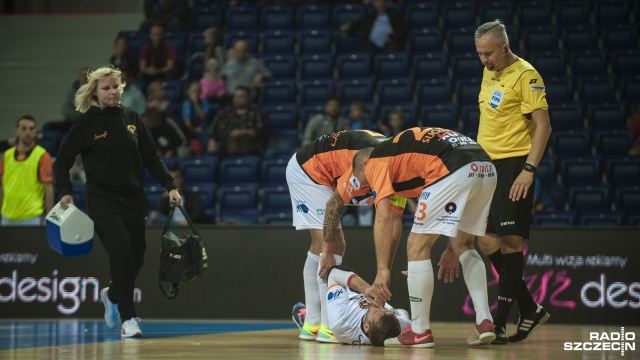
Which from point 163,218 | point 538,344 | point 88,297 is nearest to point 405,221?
point 163,218

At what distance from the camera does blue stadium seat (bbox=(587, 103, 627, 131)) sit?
46.6ft

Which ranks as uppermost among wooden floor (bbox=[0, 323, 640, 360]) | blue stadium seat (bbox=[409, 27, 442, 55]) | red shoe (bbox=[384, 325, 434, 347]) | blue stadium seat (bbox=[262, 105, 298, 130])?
blue stadium seat (bbox=[409, 27, 442, 55])

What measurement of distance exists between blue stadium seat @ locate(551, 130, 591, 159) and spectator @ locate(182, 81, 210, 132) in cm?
501

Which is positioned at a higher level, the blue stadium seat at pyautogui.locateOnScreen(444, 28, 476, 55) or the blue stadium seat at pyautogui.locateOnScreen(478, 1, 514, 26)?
the blue stadium seat at pyautogui.locateOnScreen(478, 1, 514, 26)

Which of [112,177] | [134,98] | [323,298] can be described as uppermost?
[134,98]

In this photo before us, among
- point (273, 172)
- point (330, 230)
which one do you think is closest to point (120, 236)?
point (330, 230)

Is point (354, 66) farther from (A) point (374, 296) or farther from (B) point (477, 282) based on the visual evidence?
(A) point (374, 296)

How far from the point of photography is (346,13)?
54.3ft

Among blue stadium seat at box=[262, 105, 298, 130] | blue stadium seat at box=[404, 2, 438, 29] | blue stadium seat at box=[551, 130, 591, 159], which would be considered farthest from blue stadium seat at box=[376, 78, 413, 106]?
blue stadium seat at box=[551, 130, 591, 159]

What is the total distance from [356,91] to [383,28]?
4.37 feet

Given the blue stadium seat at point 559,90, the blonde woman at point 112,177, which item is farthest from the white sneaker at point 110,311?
the blue stadium seat at point 559,90

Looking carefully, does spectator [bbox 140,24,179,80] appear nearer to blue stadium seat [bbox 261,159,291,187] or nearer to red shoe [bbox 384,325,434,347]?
blue stadium seat [bbox 261,159,291,187]

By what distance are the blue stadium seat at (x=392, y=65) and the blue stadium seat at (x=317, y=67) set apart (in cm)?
73

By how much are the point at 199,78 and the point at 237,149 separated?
244 centimetres
